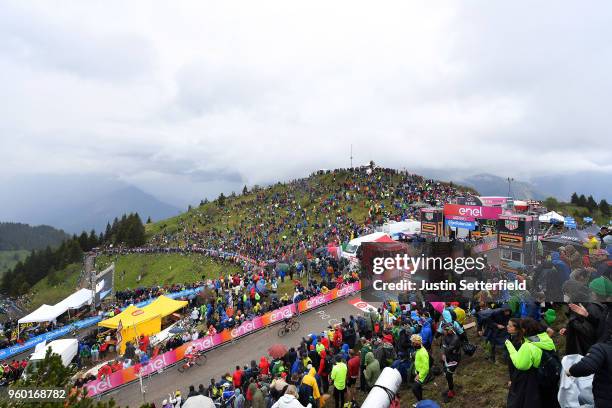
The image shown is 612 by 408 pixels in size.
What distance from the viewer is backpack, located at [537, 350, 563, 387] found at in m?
5.52

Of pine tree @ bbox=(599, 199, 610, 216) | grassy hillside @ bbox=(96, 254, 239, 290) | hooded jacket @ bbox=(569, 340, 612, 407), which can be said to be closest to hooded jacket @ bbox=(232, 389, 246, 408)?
hooded jacket @ bbox=(569, 340, 612, 407)

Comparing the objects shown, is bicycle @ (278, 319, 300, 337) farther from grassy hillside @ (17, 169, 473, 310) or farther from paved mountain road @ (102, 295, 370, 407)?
grassy hillside @ (17, 169, 473, 310)

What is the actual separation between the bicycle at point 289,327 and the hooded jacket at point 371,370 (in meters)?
9.67

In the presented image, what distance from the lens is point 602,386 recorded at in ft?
15.7

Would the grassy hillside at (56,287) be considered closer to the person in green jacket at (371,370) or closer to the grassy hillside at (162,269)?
the grassy hillside at (162,269)

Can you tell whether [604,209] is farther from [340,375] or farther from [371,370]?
[340,375]

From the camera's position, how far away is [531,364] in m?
5.51

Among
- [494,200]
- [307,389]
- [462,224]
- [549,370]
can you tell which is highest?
[494,200]

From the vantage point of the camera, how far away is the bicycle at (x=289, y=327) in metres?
18.7

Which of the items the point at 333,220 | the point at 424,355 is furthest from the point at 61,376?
the point at 333,220

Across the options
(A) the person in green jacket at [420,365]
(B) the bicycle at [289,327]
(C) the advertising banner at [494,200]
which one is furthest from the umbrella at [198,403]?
(C) the advertising banner at [494,200]

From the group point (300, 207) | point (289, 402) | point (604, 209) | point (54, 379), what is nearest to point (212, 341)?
point (54, 379)

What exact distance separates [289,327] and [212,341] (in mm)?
4018

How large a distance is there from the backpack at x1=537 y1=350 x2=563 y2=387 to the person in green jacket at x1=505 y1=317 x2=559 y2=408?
41 mm
